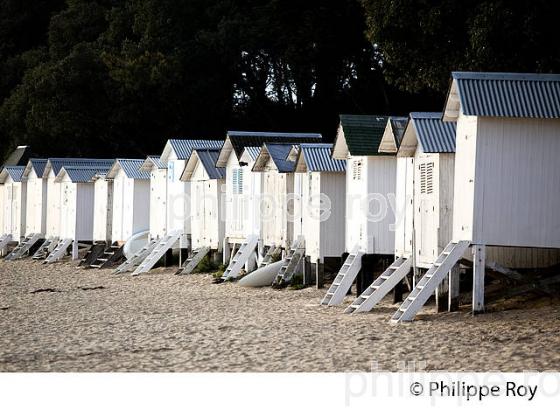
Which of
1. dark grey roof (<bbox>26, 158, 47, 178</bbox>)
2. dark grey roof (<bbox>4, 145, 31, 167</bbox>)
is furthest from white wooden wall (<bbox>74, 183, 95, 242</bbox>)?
dark grey roof (<bbox>4, 145, 31, 167</bbox>)

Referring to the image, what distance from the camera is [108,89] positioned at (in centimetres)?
5878

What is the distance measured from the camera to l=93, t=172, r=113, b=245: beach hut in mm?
46656

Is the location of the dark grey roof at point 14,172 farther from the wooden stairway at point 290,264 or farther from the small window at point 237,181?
the wooden stairway at point 290,264

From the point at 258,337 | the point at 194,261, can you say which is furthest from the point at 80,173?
the point at 258,337

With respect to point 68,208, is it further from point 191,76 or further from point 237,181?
point 237,181

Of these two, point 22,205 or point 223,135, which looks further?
point 223,135

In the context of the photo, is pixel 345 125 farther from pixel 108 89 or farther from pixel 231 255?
pixel 108 89

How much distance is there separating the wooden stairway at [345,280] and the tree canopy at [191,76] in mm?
23714

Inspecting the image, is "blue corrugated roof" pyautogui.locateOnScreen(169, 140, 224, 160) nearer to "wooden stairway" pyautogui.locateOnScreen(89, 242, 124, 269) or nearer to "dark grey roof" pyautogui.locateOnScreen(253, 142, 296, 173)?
"wooden stairway" pyautogui.locateOnScreen(89, 242, 124, 269)

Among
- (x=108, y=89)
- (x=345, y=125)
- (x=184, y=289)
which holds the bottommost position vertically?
(x=184, y=289)

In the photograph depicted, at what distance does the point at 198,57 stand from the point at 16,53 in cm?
1837

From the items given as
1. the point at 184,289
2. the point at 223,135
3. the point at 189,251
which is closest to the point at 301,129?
the point at 223,135

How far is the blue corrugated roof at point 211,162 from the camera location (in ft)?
127

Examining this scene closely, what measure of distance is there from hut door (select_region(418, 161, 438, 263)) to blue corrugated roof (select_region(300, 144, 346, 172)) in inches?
254
